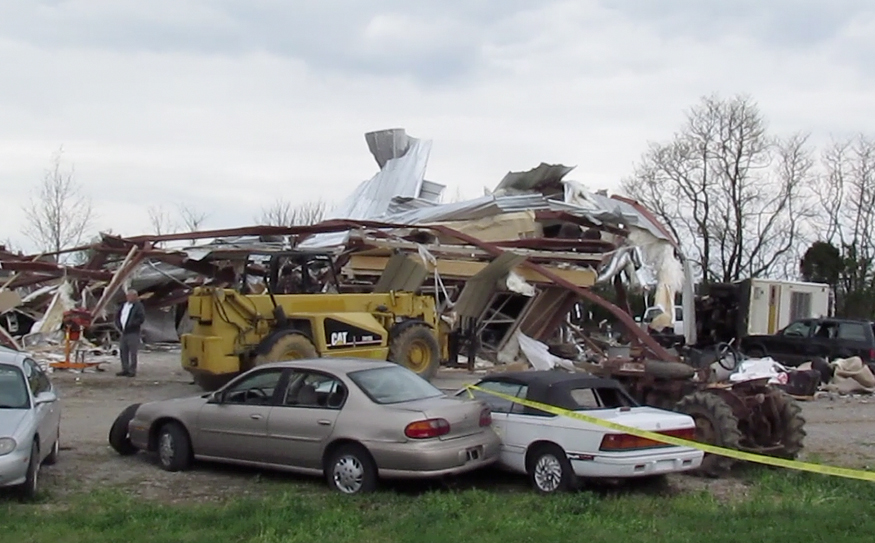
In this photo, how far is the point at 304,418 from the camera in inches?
384

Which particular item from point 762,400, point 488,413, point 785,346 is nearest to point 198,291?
point 488,413

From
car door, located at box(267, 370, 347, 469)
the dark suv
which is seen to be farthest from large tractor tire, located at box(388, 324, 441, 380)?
the dark suv

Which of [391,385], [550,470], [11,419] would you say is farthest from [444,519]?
[11,419]

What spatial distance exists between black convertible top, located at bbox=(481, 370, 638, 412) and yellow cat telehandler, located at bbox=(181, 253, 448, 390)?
21.9ft

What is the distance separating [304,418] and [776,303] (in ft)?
68.0

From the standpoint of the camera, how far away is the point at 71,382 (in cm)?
1897

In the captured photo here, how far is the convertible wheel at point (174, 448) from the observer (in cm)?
1056

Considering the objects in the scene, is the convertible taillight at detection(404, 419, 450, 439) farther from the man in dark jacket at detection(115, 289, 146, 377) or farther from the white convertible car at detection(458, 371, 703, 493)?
the man in dark jacket at detection(115, 289, 146, 377)

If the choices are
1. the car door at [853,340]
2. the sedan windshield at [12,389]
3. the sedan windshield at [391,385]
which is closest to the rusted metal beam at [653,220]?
the car door at [853,340]

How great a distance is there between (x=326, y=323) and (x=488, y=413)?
7.92 m

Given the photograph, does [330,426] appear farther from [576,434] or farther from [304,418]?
[576,434]

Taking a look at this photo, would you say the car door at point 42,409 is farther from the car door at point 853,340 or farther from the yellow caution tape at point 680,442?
the car door at point 853,340

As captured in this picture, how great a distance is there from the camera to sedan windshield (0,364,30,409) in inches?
374

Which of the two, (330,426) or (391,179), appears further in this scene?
(391,179)
